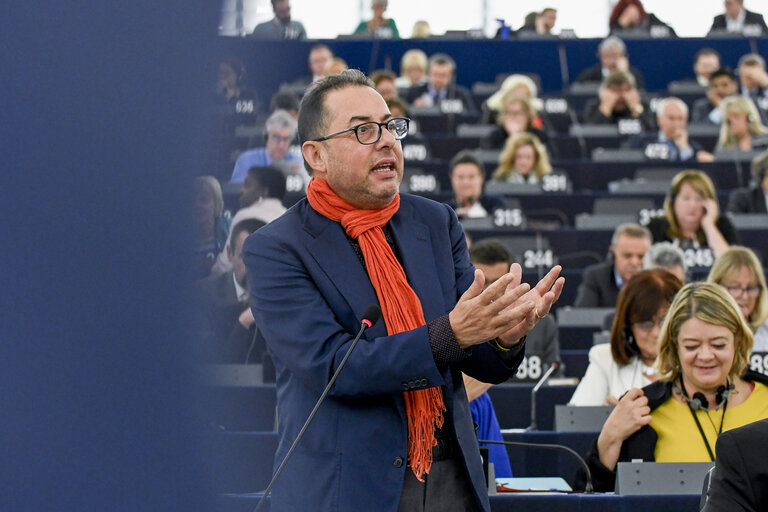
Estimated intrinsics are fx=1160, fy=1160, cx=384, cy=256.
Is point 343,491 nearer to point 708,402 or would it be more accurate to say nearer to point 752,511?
point 752,511

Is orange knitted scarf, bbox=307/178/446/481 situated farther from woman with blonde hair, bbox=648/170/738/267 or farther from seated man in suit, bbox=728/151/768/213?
seated man in suit, bbox=728/151/768/213

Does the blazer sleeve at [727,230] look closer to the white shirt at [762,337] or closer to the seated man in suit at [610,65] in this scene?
the white shirt at [762,337]

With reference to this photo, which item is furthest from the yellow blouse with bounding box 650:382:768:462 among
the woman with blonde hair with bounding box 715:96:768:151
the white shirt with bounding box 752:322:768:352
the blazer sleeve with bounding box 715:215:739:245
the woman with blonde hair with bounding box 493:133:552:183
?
the woman with blonde hair with bounding box 715:96:768:151

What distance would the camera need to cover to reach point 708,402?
346cm

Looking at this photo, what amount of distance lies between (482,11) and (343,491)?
51.4 feet

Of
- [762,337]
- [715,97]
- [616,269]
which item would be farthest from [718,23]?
[762,337]

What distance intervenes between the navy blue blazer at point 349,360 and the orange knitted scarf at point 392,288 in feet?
0.06

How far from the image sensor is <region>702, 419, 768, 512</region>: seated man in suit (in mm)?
2018

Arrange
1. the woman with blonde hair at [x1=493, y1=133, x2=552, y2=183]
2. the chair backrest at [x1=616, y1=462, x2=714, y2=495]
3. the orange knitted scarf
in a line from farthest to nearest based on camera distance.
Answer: the woman with blonde hair at [x1=493, y1=133, x2=552, y2=183], the chair backrest at [x1=616, y1=462, x2=714, y2=495], the orange knitted scarf

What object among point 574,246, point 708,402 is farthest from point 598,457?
point 574,246

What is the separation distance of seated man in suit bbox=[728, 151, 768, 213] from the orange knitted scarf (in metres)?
6.68

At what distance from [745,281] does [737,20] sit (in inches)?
423

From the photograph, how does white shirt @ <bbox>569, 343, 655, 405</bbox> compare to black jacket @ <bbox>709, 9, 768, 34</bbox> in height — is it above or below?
below

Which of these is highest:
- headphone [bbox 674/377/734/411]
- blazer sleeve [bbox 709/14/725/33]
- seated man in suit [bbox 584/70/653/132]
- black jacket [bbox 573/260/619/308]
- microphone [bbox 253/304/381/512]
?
blazer sleeve [bbox 709/14/725/33]
